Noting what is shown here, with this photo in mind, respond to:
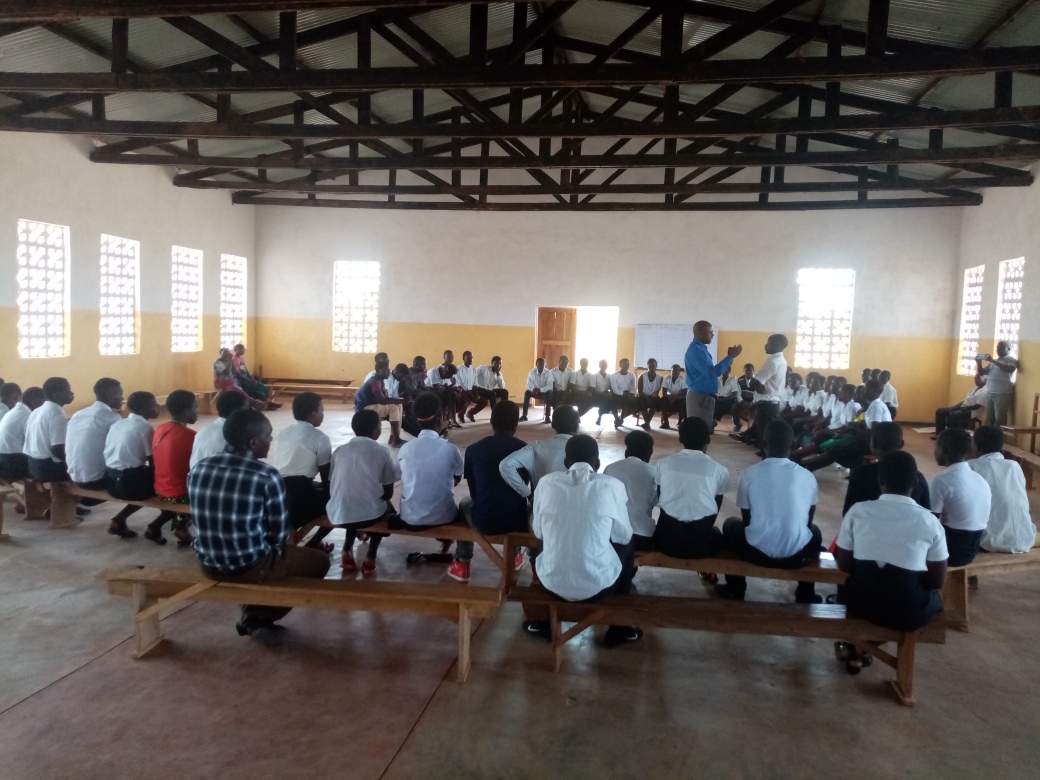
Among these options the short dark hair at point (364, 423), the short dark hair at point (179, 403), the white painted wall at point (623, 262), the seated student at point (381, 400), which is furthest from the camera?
the white painted wall at point (623, 262)

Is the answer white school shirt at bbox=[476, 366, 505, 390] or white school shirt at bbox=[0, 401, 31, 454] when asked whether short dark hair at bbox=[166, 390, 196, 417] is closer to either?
white school shirt at bbox=[0, 401, 31, 454]

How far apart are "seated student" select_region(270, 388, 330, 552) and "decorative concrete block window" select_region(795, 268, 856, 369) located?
10.8 metres

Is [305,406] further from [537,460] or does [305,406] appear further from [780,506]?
[780,506]

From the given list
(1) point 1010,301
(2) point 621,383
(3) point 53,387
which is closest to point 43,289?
(3) point 53,387

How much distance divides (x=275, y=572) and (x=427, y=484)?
3.36 ft

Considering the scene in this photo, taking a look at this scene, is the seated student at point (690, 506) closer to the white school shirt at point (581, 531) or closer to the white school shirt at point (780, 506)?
the white school shirt at point (780, 506)

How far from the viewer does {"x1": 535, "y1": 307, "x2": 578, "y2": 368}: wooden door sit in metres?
13.7

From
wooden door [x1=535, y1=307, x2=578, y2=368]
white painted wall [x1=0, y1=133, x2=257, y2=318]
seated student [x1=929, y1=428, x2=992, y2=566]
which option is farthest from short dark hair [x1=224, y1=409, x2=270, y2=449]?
wooden door [x1=535, y1=307, x2=578, y2=368]

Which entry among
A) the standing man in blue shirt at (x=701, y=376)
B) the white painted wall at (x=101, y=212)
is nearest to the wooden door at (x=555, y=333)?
the white painted wall at (x=101, y=212)

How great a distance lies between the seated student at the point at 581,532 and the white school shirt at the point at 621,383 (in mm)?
8165

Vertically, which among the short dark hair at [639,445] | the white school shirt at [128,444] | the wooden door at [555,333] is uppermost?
the wooden door at [555,333]

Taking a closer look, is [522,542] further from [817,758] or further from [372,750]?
[817,758]

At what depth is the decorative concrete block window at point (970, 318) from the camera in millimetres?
11375

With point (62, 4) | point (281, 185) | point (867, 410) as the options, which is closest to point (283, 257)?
point (281, 185)
